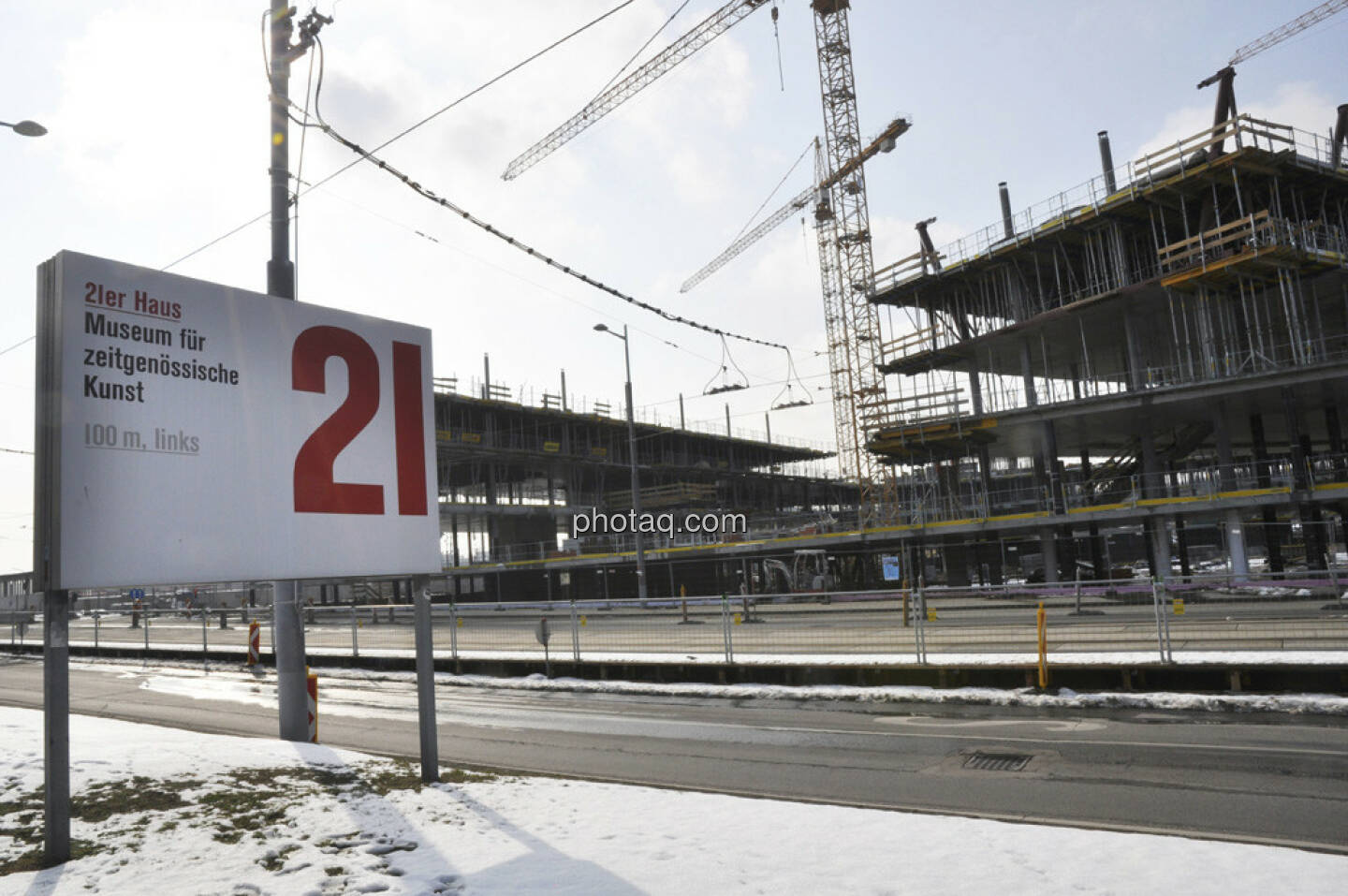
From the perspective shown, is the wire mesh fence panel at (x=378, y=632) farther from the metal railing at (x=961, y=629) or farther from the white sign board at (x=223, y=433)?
the white sign board at (x=223, y=433)

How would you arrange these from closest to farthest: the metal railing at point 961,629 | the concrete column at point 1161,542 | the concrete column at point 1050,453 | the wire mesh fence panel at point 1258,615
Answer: the wire mesh fence panel at point 1258,615
the metal railing at point 961,629
the concrete column at point 1161,542
the concrete column at point 1050,453

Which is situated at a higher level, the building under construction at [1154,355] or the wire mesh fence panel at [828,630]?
the building under construction at [1154,355]

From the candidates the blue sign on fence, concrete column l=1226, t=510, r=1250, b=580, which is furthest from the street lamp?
concrete column l=1226, t=510, r=1250, b=580

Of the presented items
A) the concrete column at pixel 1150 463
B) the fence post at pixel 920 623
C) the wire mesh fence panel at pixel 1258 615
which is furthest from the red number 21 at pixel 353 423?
the concrete column at pixel 1150 463

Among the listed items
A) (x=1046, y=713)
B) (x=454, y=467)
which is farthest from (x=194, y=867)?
(x=454, y=467)

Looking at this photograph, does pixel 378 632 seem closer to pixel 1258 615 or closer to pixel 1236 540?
pixel 1258 615

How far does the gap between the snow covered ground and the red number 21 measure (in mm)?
2496

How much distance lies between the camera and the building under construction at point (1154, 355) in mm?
35844

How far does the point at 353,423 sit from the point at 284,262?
366cm

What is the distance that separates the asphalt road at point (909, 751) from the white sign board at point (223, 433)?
11.5 ft

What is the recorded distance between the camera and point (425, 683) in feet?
A: 27.2

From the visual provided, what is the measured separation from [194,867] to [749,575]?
4181cm

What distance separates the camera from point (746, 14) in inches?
2457

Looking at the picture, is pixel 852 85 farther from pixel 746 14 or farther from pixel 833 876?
pixel 833 876
